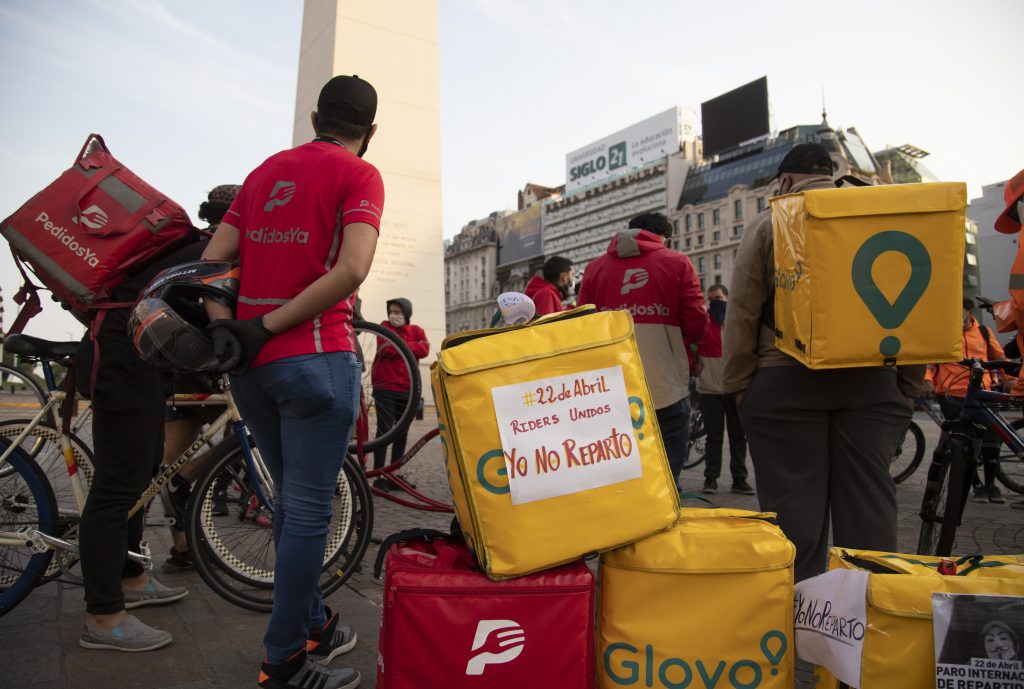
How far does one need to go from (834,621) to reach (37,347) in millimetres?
3244

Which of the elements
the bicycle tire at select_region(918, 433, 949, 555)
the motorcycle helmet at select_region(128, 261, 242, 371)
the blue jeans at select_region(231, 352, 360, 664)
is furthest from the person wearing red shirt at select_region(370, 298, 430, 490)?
the bicycle tire at select_region(918, 433, 949, 555)

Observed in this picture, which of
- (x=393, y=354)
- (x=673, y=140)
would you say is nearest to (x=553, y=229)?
(x=673, y=140)

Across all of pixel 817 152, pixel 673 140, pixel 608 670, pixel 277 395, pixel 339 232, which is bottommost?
pixel 608 670

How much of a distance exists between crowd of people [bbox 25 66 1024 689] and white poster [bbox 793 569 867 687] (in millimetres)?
558

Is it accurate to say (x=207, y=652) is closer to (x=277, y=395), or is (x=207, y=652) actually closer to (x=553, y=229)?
(x=277, y=395)

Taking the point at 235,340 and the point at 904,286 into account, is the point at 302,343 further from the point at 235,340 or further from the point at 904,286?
the point at 904,286

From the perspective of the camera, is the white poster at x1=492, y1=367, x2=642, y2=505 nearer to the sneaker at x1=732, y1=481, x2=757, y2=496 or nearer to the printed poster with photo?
the printed poster with photo

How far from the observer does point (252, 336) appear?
2.00 m

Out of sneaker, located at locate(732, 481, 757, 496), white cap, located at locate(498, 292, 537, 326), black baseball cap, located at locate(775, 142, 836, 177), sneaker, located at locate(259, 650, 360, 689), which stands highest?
black baseball cap, located at locate(775, 142, 836, 177)

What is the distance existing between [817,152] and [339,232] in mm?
1826

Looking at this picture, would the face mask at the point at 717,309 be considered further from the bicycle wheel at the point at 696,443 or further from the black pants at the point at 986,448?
the black pants at the point at 986,448

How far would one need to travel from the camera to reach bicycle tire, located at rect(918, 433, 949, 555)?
124 inches

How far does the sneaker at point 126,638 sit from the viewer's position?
8.16 ft

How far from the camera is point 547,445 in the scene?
6.21 ft
